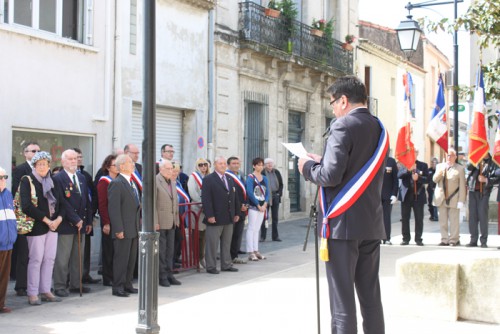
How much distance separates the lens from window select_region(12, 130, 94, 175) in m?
12.9

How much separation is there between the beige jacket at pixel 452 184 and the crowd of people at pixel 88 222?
16.7ft

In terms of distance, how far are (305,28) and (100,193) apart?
14262mm

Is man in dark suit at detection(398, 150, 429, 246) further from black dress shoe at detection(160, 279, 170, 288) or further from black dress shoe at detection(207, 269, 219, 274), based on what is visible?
black dress shoe at detection(160, 279, 170, 288)

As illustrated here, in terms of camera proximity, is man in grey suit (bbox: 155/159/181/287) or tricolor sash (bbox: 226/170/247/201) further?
tricolor sash (bbox: 226/170/247/201)

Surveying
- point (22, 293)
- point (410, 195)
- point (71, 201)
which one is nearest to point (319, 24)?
point (410, 195)

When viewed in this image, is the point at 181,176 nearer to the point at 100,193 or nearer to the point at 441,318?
the point at 100,193

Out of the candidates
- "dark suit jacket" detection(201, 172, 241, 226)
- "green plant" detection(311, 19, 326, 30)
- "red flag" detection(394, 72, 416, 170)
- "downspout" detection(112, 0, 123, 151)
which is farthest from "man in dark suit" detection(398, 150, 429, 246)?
"green plant" detection(311, 19, 326, 30)

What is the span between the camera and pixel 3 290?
27.0 ft

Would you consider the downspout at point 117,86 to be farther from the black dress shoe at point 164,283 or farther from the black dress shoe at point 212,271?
the black dress shoe at point 164,283

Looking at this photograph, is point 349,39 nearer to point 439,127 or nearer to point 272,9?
point 272,9

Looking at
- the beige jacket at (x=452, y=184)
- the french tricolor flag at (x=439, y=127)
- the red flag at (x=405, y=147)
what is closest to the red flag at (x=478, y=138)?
the beige jacket at (x=452, y=184)

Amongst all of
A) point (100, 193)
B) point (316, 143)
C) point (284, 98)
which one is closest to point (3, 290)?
point (100, 193)

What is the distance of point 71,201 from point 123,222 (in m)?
0.73

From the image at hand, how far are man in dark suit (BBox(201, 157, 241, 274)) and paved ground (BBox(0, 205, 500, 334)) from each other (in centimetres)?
35
